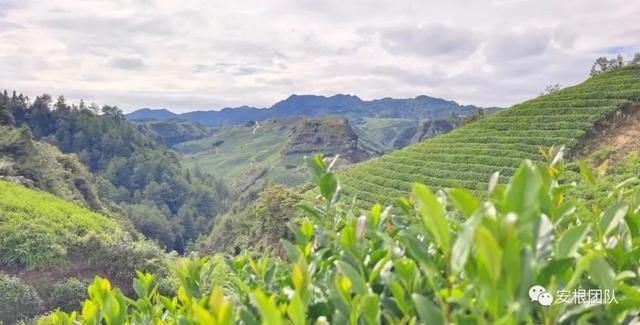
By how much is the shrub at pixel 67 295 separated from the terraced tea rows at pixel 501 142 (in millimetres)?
12225

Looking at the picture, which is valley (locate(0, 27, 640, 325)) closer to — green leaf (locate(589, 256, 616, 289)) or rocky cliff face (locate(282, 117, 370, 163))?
green leaf (locate(589, 256, 616, 289))

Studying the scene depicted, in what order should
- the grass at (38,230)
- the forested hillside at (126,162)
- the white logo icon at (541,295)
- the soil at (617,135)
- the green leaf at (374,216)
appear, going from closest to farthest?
the white logo icon at (541,295) → the green leaf at (374,216) → the grass at (38,230) → the soil at (617,135) → the forested hillside at (126,162)

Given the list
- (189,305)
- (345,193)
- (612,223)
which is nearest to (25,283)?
(345,193)

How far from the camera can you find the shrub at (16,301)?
13906 millimetres

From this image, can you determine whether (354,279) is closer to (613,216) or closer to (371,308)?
(371,308)

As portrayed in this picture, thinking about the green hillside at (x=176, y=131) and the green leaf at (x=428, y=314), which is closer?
the green leaf at (x=428, y=314)

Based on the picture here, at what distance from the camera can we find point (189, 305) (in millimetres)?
1527

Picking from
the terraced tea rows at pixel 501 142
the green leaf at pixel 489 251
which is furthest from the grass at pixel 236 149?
the green leaf at pixel 489 251

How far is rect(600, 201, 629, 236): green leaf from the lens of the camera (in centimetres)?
105

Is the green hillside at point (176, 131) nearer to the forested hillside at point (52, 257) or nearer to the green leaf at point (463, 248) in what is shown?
the forested hillside at point (52, 257)

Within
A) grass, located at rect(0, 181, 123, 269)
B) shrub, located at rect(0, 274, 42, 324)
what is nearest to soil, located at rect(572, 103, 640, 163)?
grass, located at rect(0, 181, 123, 269)

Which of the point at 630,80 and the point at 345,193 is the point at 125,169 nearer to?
the point at 345,193

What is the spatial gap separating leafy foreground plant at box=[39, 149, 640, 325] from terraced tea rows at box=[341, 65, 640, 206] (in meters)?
20.7

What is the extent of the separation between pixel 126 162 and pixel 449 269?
71032 millimetres
